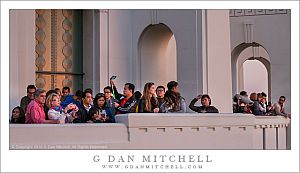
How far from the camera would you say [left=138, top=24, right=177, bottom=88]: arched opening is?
15.1 m

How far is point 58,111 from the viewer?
338 inches

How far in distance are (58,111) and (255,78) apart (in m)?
22.4

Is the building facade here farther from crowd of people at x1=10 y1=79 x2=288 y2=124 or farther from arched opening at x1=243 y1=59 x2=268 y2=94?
arched opening at x1=243 y1=59 x2=268 y2=94

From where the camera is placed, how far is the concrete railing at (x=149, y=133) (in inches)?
313

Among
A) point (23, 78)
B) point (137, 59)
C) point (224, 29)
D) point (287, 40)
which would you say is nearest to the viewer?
point (23, 78)

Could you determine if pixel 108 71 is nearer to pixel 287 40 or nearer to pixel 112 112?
pixel 112 112

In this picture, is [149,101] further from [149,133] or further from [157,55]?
[157,55]

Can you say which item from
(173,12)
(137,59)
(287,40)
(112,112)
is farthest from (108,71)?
(287,40)

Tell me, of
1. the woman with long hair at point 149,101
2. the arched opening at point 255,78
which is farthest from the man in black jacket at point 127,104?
the arched opening at point 255,78

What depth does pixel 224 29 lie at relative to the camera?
13.6 m

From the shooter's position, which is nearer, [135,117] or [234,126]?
[135,117]

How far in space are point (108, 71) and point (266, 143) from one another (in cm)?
590

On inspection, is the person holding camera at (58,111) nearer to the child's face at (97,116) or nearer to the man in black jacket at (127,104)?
the child's face at (97,116)

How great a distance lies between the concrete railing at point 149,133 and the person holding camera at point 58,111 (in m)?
0.44
